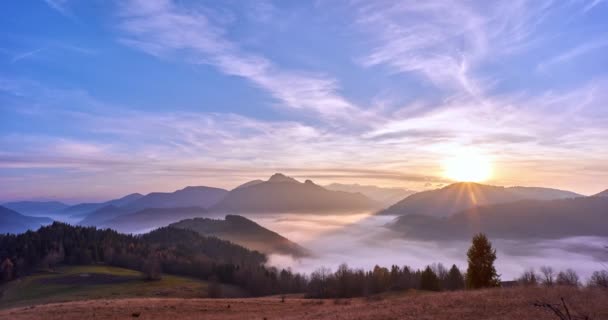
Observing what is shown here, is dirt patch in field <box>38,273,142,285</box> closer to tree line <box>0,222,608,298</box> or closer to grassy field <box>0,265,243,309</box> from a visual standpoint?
grassy field <box>0,265,243,309</box>

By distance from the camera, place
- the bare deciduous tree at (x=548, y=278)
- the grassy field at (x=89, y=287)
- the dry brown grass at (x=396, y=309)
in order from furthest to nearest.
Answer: the grassy field at (x=89, y=287), the bare deciduous tree at (x=548, y=278), the dry brown grass at (x=396, y=309)

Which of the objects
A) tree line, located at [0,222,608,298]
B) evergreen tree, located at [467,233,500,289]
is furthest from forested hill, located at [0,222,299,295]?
evergreen tree, located at [467,233,500,289]

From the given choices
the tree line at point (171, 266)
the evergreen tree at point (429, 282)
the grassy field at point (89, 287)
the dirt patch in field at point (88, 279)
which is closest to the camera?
the evergreen tree at point (429, 282)

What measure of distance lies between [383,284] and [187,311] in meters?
79.5

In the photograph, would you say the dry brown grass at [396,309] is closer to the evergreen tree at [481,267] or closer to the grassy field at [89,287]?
the evergreen tree at [481,267]

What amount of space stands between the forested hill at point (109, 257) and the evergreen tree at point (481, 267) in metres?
96.1

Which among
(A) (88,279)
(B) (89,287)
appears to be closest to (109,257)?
(A) (88,279)

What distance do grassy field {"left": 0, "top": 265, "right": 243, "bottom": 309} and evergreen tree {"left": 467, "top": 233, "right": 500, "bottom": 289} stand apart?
72.6 meters

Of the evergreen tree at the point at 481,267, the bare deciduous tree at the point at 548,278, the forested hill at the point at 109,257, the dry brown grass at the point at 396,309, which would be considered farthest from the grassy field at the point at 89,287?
the bare deciduous tree at the point at 548,278

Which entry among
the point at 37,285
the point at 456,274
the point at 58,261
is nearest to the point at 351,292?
the point at 456,274

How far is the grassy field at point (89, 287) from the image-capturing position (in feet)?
321

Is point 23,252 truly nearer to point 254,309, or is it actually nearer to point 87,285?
point 87,285

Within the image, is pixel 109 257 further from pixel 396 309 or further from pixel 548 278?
pixel 396 309

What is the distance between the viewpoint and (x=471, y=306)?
28562 mm
